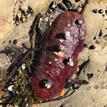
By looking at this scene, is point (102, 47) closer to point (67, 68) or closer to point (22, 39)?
point (67, 68)

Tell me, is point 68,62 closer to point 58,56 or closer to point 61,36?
point 58,56

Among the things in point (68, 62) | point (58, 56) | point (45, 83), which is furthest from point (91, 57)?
point (45, 83)

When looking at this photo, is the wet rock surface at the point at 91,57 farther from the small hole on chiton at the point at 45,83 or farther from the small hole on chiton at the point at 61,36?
the small hole on chiton at the point at 61,36

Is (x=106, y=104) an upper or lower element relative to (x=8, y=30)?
lower

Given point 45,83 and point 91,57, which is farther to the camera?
point 91,57

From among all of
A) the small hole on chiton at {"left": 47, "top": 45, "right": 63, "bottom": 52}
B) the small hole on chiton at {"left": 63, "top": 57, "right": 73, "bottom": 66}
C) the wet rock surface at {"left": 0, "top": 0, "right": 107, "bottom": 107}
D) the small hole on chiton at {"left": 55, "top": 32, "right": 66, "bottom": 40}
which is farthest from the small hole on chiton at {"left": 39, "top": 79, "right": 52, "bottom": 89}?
the small hole on chiton at {"left": 55, "top": 32, "right": 66, "bottom": 40}

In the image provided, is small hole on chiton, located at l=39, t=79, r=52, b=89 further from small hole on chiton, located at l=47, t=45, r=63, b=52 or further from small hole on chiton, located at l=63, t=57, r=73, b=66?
small hole on chiton, located at l=47, t=45, r=63, b=52

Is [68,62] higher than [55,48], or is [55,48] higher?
[55,48]

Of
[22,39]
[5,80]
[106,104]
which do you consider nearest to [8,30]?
[22,39]
